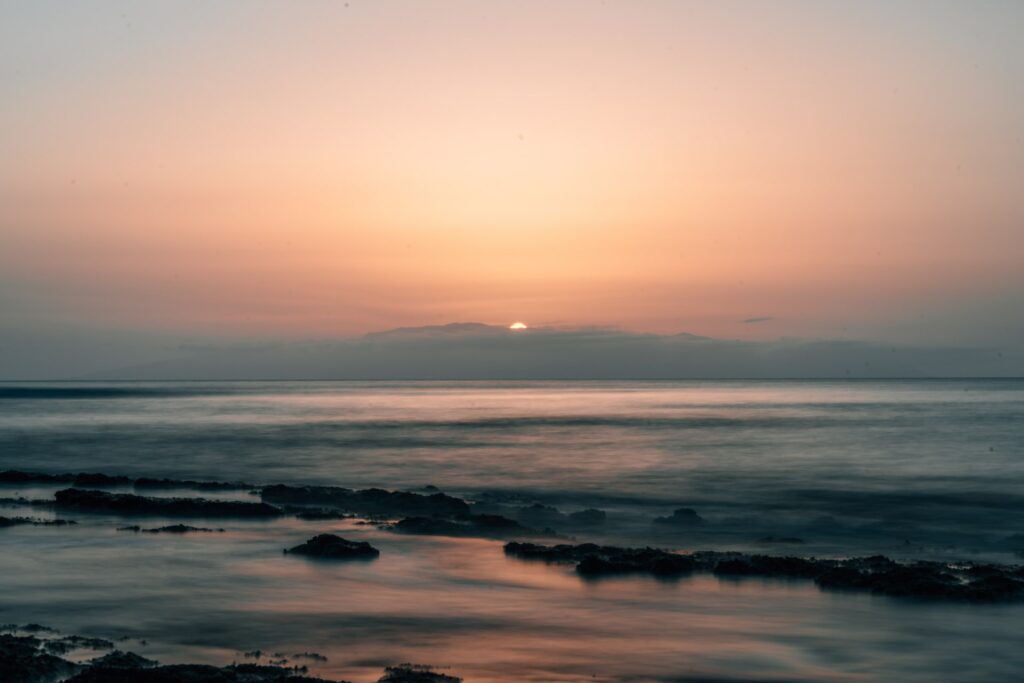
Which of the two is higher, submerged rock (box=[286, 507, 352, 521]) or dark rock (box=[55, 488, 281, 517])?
dark rock (box=[55, 488, 281, 517])

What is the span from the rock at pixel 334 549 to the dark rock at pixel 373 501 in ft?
24.9

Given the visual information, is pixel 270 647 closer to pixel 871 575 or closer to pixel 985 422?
pixel 871 575

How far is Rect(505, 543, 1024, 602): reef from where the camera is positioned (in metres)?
20.1

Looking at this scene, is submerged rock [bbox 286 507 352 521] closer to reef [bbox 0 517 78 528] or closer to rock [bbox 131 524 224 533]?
rock [bbox 131 524 224 533]

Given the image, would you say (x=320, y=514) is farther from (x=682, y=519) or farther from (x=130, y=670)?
(x=130, y=670)

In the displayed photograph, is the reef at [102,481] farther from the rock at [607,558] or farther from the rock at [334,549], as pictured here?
the rock at [607,558]

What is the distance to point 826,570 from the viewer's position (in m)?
21.7

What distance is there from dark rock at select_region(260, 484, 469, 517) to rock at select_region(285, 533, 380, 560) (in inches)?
299

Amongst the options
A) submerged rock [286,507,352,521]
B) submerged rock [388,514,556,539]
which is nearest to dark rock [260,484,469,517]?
submerged rock [286,507,352,521]

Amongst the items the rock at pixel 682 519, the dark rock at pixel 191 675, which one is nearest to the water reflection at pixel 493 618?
the dark rock at pixel 191 675

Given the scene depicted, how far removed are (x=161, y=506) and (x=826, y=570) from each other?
21.2 m

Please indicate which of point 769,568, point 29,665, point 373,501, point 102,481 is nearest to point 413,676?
point 29,665

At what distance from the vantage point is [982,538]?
30766mm

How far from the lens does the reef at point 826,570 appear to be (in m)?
20.1
